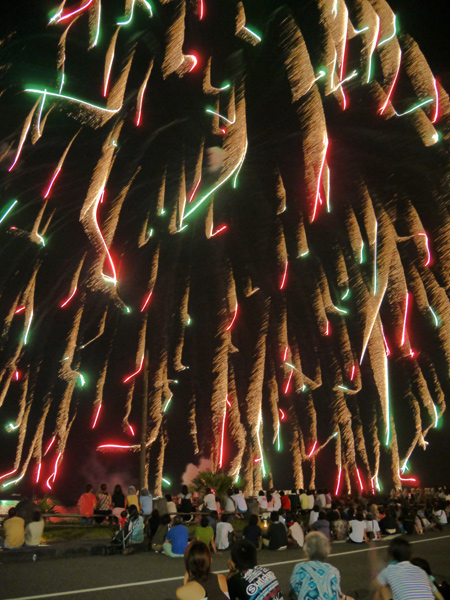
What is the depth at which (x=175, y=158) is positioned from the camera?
72.1 ft

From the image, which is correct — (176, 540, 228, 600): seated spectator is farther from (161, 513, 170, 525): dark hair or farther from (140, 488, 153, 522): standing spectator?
(140, 488, 153, 522): standing spectator

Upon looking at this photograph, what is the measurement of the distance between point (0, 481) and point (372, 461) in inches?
695

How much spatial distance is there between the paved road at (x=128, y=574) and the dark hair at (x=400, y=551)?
0.92 metres

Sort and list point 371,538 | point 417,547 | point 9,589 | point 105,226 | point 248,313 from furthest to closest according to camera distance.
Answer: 1. point 248,313
2. point 105,226
3. point 371,538
4. point 417,547
5. point 9,589

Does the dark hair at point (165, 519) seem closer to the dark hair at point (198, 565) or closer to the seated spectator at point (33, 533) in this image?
the seated spectator at point (33, 533)

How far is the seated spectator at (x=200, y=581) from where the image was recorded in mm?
4891

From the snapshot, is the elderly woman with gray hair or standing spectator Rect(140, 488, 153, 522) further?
standing spectator Rect(140, 488, 153, 522)

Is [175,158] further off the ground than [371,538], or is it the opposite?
[175,158]

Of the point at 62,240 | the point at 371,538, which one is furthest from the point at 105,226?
the point at 371,538

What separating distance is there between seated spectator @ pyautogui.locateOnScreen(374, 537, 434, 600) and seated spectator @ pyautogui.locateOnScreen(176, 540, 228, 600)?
4.81 ft

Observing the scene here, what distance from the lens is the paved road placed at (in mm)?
8234

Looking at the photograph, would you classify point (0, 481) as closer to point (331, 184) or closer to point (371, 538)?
point (371, 538)

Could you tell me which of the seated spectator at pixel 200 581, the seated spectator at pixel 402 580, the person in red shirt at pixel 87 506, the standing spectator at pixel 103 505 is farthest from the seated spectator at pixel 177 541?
the seated spectator at pixel 200 581

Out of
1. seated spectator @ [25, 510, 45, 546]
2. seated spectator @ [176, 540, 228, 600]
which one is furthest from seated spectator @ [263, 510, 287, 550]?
seated spectator @ [176, 540, 228, 600]
